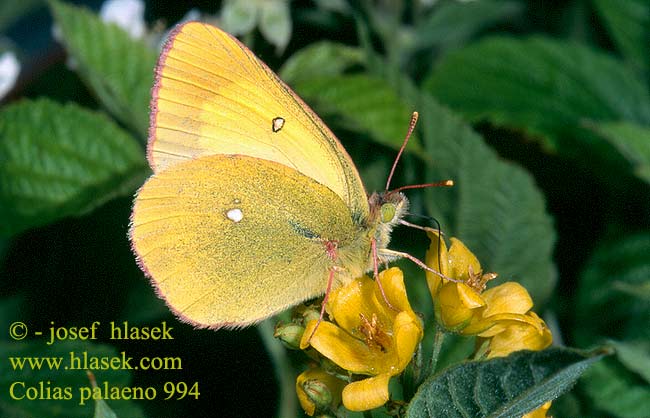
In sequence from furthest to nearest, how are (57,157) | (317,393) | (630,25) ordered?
1. (630,25)
2. (57,157)
3. (317,393)

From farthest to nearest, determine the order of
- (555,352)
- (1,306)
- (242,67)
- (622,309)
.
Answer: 1. (1,306)
2. (622,309)
3. (242,67)
4. (555,352)

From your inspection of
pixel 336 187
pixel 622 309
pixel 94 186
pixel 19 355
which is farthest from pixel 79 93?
pixel 622 309

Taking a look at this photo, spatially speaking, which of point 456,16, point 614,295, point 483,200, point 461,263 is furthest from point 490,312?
point 456,16

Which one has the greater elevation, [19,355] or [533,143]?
[533,143]

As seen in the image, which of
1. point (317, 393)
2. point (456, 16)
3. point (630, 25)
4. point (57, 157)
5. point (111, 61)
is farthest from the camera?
point (456, 16)

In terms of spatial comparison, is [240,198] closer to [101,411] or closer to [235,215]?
[235,215]

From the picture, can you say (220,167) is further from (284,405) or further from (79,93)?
(79,93)

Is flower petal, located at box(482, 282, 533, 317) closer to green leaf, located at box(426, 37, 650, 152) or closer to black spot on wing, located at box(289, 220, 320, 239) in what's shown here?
black spot on wing, located at box(289, 220, 320, 239)
